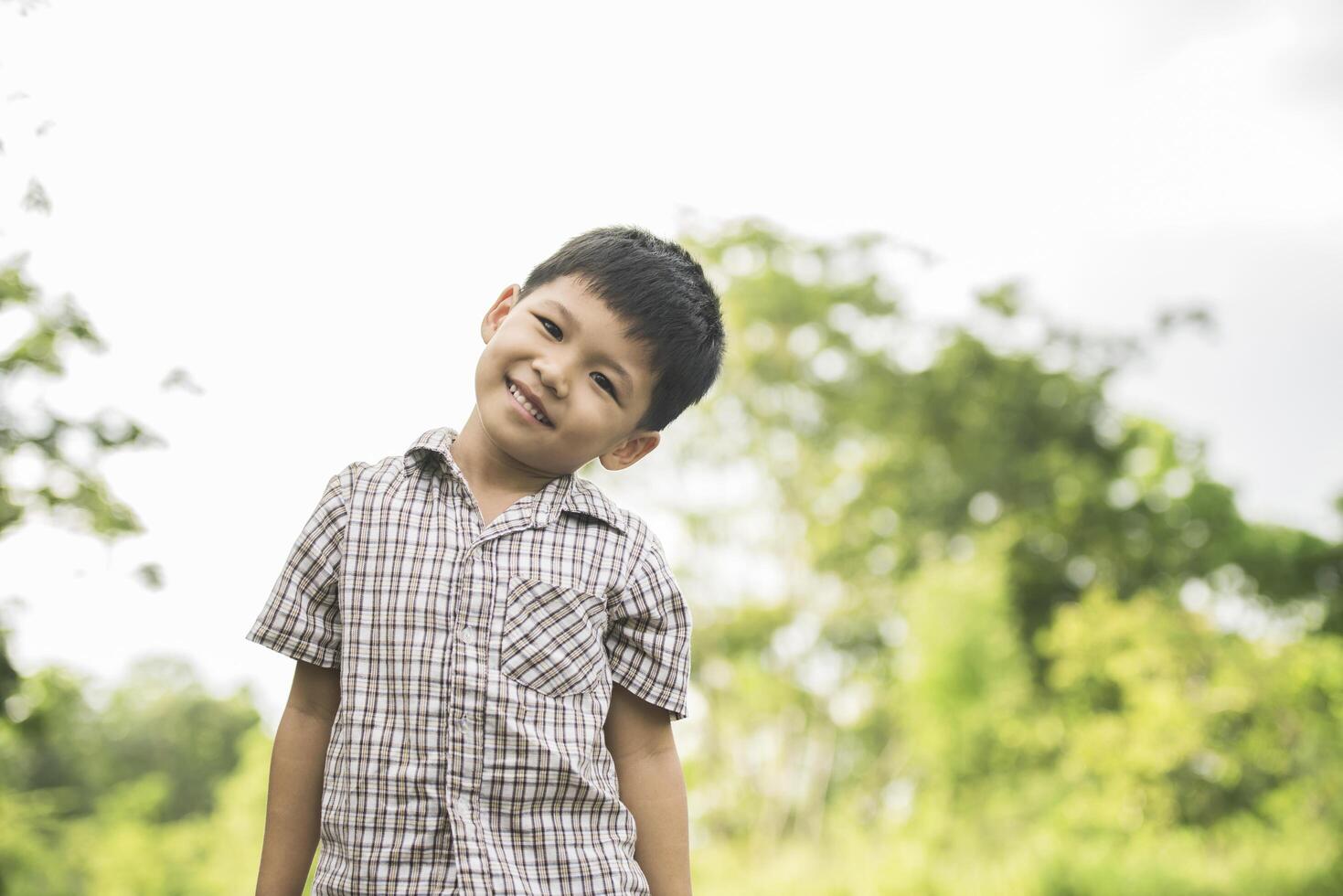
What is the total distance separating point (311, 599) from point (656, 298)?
0.48 metres

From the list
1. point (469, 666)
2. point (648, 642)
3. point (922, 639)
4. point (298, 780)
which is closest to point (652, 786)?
point (648, 642)

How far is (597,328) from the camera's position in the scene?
1236 millimetres

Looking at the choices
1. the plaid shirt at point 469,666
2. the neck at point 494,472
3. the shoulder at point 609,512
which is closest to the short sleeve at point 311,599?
the plaid shirt at point 469,666

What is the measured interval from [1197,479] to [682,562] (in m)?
5.68

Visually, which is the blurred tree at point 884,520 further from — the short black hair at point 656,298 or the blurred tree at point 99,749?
the short black hair at point 656,298

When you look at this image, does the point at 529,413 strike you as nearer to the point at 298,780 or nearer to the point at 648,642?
the point at 648,642

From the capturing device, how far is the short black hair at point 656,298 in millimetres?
1258

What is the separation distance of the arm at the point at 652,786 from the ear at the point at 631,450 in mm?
265

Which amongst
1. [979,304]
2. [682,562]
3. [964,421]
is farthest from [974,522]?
[682,562]

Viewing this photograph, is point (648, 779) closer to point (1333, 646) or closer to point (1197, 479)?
point (1333, 646)

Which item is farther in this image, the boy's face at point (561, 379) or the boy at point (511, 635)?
the boy's face at point (561, 379)

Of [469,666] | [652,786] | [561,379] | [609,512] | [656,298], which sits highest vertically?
[656,298]

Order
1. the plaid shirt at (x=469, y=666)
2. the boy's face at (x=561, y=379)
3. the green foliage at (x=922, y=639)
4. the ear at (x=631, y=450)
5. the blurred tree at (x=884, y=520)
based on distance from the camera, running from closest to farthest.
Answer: the plaid shirt at (x=469, y=666)
the boy's face at (x=561, y=379)
the ear at (x=631, y=450)
the green foliage at (x=922, y=639)
the blurred tree at (x=884, y=520)

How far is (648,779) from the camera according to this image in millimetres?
1244
